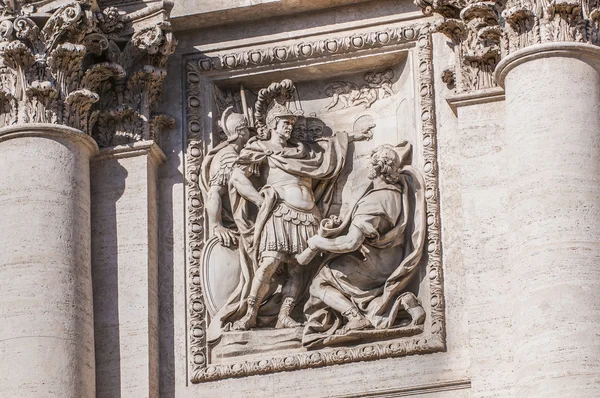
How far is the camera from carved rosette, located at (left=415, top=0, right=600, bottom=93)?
1773 cm

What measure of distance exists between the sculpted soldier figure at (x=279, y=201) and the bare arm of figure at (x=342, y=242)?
5.0 inches

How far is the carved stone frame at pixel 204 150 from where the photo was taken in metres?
18.1

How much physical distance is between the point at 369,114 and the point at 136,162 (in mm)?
1932

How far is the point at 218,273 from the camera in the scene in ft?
61.7

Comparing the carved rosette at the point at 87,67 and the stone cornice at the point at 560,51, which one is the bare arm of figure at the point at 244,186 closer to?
the carved rosette at the point at 87,67

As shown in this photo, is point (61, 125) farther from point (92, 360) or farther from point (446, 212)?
point (446, 212)

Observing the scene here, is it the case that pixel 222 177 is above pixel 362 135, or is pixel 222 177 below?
below

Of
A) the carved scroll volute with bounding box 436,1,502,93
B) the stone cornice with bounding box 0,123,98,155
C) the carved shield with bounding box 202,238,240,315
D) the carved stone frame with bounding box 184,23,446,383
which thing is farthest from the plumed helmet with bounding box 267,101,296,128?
the stone cornice with bounding box 0,123,98,155

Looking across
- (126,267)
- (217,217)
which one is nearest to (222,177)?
(217,217)

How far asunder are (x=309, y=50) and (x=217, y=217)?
157cm

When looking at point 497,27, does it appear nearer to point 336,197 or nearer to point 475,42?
point 475,42

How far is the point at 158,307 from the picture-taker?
18.8 m

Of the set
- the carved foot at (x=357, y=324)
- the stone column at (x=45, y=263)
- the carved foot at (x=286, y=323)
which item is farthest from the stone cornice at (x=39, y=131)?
the carved foot at (x=357, y=324)

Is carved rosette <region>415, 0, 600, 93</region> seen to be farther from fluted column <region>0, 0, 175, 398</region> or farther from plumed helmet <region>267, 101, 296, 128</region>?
fluted column <region>0, 0, 175, 398</region>
